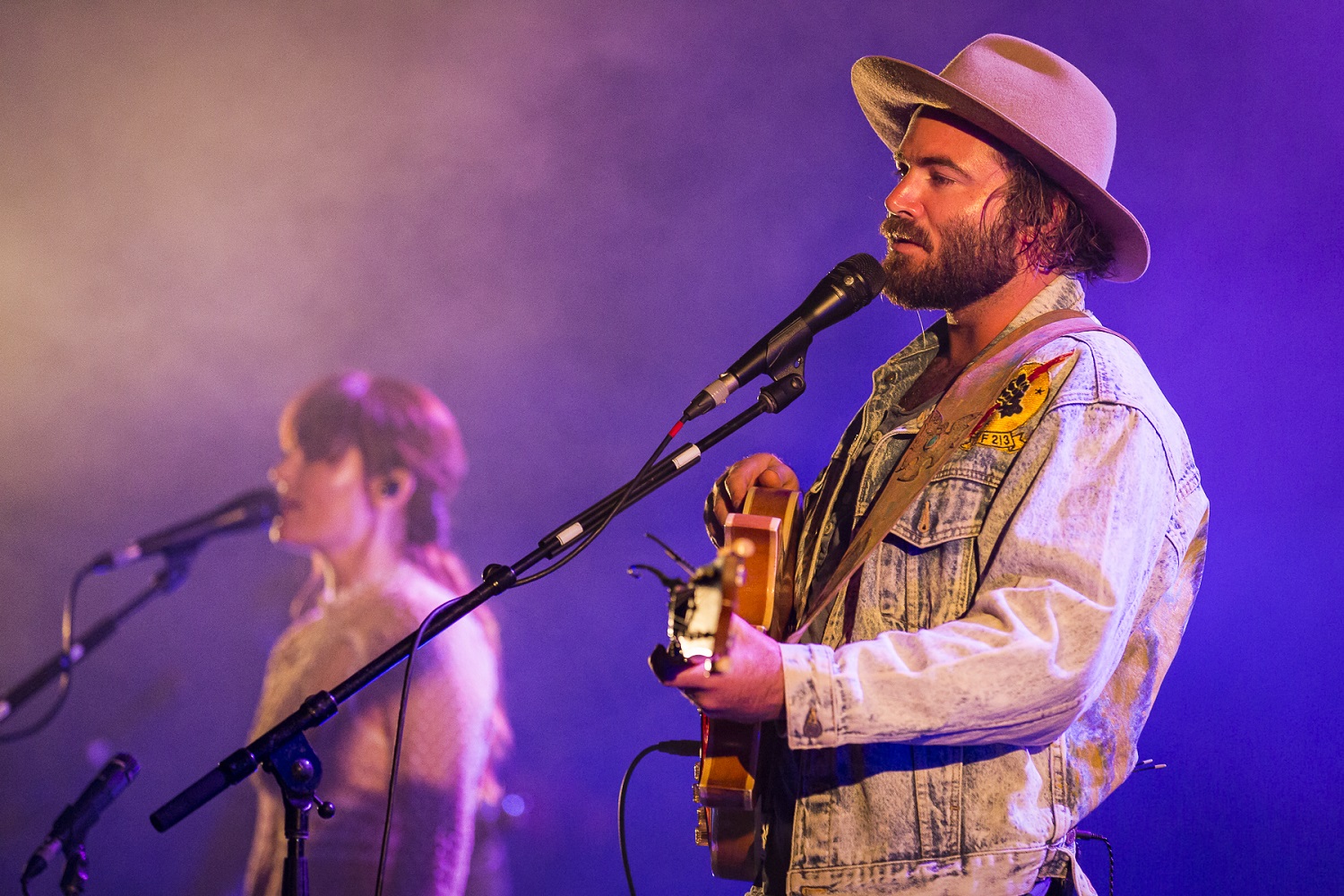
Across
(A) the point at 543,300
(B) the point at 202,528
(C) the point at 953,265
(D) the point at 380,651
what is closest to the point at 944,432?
(C) the point at 953,265

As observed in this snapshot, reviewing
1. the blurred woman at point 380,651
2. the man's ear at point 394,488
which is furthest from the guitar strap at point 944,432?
the man's ear at point 394,488

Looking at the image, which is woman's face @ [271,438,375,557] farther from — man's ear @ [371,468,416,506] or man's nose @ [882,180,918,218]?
man's nose @ [882,180,918,218]

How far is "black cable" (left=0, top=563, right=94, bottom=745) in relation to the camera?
403 cm

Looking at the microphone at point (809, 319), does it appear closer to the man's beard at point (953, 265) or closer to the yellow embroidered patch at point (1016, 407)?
the man's beard at point (953, 265)

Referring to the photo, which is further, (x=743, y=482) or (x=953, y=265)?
(x=743, y=482)

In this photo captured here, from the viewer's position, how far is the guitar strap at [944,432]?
1.95m

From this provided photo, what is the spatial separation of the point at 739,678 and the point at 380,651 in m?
2.74

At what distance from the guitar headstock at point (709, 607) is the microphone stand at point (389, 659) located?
1.91 ft

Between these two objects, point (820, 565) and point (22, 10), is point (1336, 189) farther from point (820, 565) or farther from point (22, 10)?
point (22, 10)

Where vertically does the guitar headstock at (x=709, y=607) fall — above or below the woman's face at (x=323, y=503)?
below

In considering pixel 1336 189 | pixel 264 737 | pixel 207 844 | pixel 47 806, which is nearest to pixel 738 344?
pixel 1336 189

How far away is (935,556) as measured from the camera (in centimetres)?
189

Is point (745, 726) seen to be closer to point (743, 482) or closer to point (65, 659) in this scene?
point (743, 482)

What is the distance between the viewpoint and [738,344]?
4039mm
